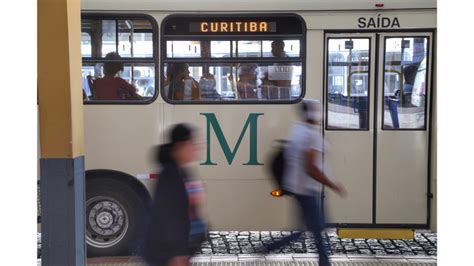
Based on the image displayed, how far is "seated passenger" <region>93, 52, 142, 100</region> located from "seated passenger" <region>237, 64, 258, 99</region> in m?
1.18

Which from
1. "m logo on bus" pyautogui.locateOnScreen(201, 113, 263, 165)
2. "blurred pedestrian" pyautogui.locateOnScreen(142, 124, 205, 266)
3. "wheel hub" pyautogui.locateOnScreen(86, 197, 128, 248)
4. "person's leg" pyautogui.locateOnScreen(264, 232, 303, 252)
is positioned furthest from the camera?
"wheel hub" pyautogui.locateOnScreen(86, 197, 128, 248)

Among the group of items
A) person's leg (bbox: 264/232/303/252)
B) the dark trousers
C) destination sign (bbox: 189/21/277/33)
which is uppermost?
destination sign (bbox: 189/21/277/33)

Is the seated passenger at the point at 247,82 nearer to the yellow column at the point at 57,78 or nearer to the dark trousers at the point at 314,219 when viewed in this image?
the dark trousers at the point at 314,219

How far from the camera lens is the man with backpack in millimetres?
4820

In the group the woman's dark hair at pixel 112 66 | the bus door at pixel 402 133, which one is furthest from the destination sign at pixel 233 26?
the bus door at pixel 402 133

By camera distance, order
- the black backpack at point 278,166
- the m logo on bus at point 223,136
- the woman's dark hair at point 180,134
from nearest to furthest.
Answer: the woman's dark hair at point 180,134
the black backpack at point 278,166
the m logo on bus at point 223,136

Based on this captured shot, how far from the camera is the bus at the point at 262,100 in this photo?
5.66m

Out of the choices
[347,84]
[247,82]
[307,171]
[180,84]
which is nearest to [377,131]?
[347,84]

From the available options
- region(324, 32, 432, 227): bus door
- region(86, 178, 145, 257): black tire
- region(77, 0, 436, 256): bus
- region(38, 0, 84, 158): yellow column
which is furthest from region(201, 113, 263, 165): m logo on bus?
region(38, 0, 84, 158): yellow column

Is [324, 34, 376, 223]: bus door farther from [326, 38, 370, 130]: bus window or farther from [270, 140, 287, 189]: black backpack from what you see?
[270, 140, 287, 189]: black backpack

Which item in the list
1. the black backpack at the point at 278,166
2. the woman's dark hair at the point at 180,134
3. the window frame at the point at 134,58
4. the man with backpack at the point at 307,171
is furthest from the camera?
the window frame at the point at 134,58

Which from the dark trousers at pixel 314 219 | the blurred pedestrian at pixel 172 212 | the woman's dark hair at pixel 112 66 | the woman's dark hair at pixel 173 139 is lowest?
the dark trousers at pixel 314 219

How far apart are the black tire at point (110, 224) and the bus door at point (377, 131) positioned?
233 cm

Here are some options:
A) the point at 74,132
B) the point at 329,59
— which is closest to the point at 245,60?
the point at 329,59
